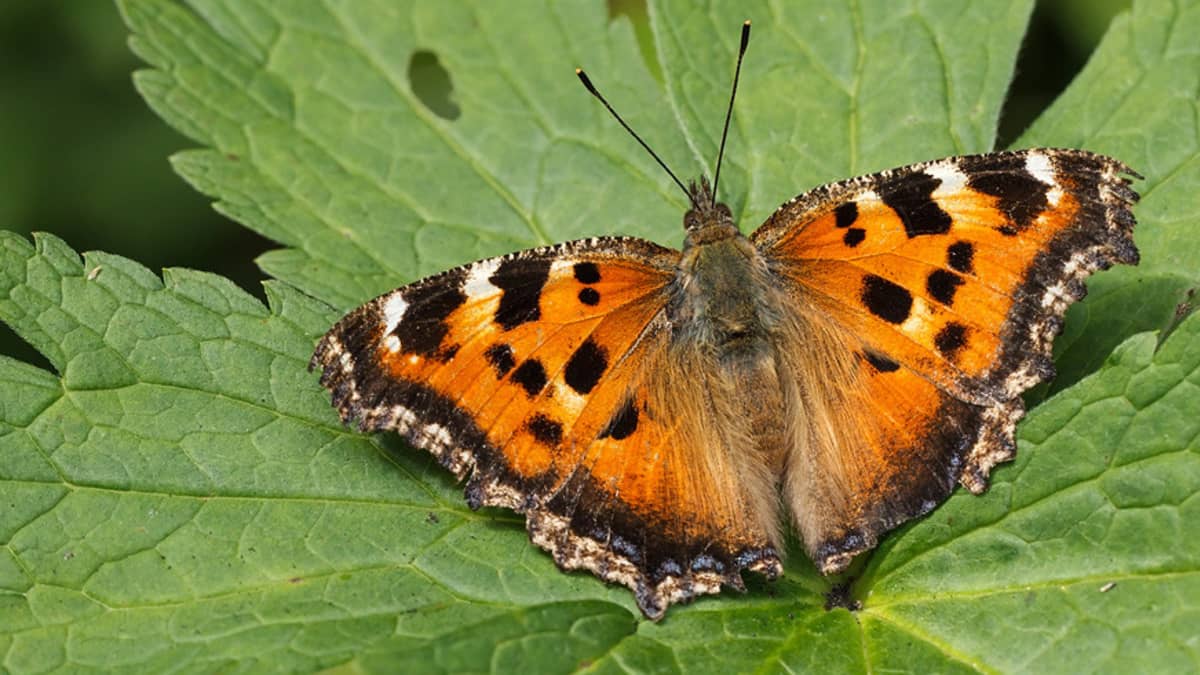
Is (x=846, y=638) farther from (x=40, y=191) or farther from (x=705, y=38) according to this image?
(x=40, y=191)

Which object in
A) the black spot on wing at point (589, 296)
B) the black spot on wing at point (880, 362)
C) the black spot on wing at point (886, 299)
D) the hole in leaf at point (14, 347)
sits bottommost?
the hole in leaf at point (14, 347)

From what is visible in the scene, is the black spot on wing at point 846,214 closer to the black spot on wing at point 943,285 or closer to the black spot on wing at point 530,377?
the black spot on wing at point 943,285

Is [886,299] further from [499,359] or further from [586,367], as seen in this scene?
[499,359]

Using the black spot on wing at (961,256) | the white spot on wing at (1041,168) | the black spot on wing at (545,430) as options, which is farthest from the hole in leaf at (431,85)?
the white spot on wing at (1041,168)

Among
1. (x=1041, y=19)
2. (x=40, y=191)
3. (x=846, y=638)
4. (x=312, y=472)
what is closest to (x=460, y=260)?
(x=312, y=472)

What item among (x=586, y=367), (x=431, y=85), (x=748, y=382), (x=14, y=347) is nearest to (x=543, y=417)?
(x=586, y=367)
